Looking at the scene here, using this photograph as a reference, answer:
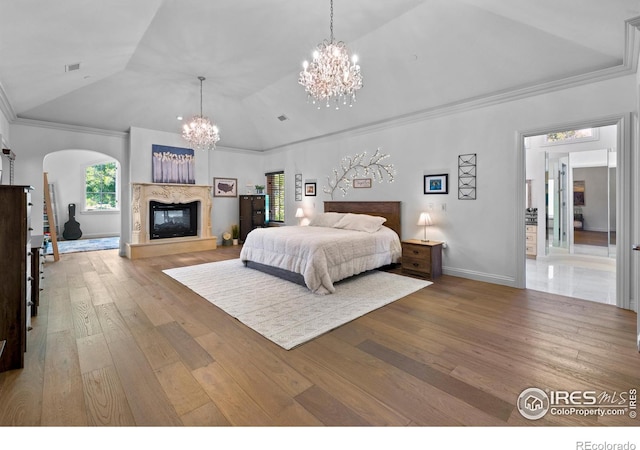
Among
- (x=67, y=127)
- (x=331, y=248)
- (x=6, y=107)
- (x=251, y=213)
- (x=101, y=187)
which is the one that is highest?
(x=67, y=127)

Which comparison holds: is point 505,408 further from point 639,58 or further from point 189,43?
point 189,43

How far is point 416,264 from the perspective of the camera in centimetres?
484

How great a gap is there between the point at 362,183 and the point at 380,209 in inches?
30.2

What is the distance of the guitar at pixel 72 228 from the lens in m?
9.16

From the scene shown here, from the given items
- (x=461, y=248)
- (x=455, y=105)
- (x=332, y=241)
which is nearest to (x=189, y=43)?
(x=332, y=241)

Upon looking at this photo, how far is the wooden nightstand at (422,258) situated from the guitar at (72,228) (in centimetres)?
1004

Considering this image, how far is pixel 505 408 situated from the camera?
175cm

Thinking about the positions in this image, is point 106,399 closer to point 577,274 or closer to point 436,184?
point 436,184

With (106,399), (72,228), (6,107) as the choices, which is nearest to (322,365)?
(106,399)

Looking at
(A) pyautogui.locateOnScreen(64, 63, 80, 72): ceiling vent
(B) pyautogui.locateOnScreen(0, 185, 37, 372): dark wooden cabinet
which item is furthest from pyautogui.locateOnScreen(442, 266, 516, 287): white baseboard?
(A) pyautogui.locateOnScreen(64, 63, 80, 72): ceiling vent

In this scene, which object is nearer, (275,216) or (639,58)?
(639,58)

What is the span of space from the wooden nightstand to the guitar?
32.9ft

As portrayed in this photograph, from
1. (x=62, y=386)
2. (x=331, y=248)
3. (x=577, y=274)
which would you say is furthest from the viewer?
(x=577, y=274)
